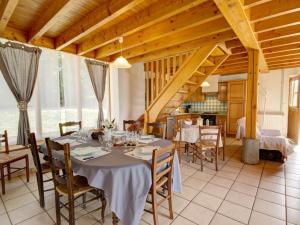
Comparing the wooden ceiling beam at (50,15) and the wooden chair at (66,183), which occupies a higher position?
the wooden ceiling beam at (50,15)

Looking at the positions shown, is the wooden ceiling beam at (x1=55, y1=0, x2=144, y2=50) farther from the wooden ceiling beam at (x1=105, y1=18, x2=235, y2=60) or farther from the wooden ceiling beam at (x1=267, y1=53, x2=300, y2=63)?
the wooden ceiling beam at (x1=267, y1=53, x2=300, y2=63)

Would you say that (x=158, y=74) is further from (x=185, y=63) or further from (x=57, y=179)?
(x=57, y=179)

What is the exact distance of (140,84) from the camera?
16.7 feet

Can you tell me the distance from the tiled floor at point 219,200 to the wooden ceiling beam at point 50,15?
2348 mm

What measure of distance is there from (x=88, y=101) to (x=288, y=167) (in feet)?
14.4

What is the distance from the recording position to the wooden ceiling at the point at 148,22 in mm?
1959

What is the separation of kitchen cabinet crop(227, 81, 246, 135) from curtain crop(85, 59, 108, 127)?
4.16 metres

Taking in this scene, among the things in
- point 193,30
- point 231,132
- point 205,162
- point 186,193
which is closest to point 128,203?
point 186,193

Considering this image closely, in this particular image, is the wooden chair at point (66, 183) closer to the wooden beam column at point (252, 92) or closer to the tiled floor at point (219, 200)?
the tiled floor at point (219, 200)

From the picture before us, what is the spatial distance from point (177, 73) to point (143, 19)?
1.54 metres

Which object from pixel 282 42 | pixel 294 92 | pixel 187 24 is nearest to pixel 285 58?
pixel 294 92

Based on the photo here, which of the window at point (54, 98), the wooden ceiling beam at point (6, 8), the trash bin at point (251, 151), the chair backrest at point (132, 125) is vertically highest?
the wooden ceiling beam at point (6, 8)

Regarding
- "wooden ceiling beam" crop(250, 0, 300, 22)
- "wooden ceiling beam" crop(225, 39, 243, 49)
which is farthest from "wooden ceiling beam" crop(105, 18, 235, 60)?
"wooden ceiling beam" crop(225, 39, 243, 49)

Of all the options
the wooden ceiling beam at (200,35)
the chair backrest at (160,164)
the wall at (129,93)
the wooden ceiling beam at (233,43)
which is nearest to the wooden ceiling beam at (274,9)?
the wooden ceiling beam at (200,35)
